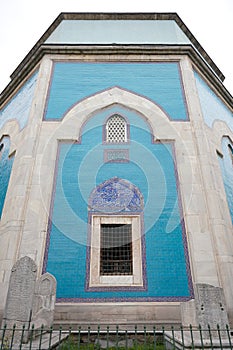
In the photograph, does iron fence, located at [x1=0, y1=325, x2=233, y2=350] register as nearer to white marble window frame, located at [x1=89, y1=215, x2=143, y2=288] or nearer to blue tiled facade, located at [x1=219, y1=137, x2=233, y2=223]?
white marble window frame, located at [x1=89, y1=215, x2=143, y2=288]

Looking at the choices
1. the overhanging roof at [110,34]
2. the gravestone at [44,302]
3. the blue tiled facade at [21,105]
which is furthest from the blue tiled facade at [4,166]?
the gravestone at [44,302]

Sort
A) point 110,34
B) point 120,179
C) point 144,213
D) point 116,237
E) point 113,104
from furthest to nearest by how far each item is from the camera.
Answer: point 110,34 → point 113,104 → point 120,179 → point 144,213 → point 116,237

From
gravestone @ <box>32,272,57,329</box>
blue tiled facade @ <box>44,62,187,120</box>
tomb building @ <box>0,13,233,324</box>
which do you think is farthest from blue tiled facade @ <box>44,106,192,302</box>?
gravestone @ <box>32,272,57,329</box>

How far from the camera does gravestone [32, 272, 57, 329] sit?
16.8ft

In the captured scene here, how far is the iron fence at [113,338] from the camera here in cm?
372

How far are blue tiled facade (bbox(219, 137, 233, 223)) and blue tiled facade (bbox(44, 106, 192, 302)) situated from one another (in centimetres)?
188

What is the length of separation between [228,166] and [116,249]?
5010 mm

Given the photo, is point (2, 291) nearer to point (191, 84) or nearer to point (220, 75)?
point (191, 84)

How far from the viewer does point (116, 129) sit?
943 cm

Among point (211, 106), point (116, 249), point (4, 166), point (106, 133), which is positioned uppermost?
point (211, 106)

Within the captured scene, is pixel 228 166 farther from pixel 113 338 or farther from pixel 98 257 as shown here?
pixel 113 338

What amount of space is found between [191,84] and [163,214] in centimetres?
495

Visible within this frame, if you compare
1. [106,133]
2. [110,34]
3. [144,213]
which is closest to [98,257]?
[144,213]

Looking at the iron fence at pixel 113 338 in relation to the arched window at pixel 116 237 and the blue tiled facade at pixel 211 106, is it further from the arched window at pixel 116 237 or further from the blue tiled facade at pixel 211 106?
the blue tiled facade at pixel 211 106
